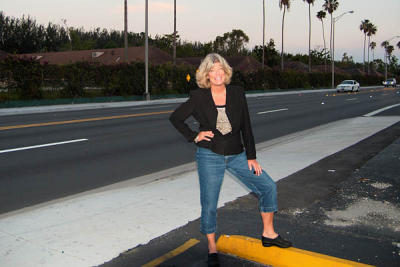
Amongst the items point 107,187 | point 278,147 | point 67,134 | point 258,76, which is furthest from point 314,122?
point 258,76

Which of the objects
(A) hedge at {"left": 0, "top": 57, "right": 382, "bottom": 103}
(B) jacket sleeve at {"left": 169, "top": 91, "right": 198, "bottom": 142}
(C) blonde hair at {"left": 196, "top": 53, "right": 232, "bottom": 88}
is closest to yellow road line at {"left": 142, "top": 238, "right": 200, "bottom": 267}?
(B) jacket sleeve at {"left": 169, "top": 91, "right": 198, "bottom": 142}

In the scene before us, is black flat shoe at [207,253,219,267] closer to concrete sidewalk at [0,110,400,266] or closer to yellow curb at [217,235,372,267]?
yellow curb at [217,235,372,267]

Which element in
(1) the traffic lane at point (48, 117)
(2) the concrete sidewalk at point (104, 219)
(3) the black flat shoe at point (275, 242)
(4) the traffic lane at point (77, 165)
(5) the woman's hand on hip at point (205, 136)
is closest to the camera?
(5) the woman's hand on hip at point (205, 136)

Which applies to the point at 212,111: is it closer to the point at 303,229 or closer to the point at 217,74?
the point at 217,74

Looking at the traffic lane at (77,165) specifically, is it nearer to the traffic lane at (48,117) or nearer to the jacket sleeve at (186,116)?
the jacket sleeve at (186,116)

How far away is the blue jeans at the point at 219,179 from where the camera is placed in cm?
359

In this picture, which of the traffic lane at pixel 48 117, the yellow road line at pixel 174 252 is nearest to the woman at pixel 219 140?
the yellow road line at pixel 174 252

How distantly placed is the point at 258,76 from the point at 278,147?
3721cm

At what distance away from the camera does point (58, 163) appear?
324 inches

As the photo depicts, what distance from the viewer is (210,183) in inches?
143

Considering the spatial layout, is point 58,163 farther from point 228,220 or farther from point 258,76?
point 258,76

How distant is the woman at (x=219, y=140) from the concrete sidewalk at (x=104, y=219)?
3.27ft

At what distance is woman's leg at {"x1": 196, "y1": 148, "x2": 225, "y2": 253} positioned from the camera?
141 inches

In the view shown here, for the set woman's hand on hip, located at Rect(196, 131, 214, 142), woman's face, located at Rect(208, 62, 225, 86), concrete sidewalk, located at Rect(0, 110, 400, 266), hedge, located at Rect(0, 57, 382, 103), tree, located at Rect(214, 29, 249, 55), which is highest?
tree, located at Rect(214, 29, 249, 55)
